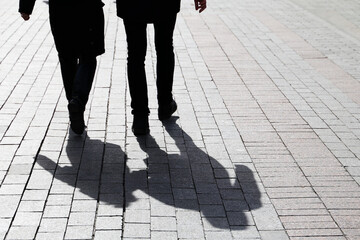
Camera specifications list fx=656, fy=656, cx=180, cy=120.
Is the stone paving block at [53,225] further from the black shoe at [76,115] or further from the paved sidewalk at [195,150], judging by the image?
the black shoe at [76,115]

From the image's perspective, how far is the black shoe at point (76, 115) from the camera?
196 inches

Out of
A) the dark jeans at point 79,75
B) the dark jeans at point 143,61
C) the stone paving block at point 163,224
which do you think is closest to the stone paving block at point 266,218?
the stone paving block at point 163,224

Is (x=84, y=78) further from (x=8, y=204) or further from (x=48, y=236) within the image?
(x=48, y=236)

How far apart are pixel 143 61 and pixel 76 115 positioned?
71 cm

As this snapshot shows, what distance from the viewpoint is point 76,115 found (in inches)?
198

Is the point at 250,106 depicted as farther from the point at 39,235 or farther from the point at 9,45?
the point at 9,45

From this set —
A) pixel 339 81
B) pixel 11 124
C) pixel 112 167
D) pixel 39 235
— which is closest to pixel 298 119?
pixel 339 81

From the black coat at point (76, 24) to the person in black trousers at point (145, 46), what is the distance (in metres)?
0.21

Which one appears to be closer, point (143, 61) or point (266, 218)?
point (266, 218)

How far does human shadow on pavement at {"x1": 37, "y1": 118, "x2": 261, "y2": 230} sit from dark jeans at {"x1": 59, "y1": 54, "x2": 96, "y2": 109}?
0.39m

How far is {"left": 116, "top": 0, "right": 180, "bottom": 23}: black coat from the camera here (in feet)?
16.5

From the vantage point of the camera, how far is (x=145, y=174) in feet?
15.3

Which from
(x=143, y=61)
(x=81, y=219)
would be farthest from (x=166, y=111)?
(x=81, y=219)

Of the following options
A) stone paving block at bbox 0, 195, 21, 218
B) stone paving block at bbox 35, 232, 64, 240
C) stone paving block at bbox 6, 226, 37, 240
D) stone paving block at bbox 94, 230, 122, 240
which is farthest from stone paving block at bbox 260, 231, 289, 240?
stone paving block at bbox 0, 195, 21, 218
